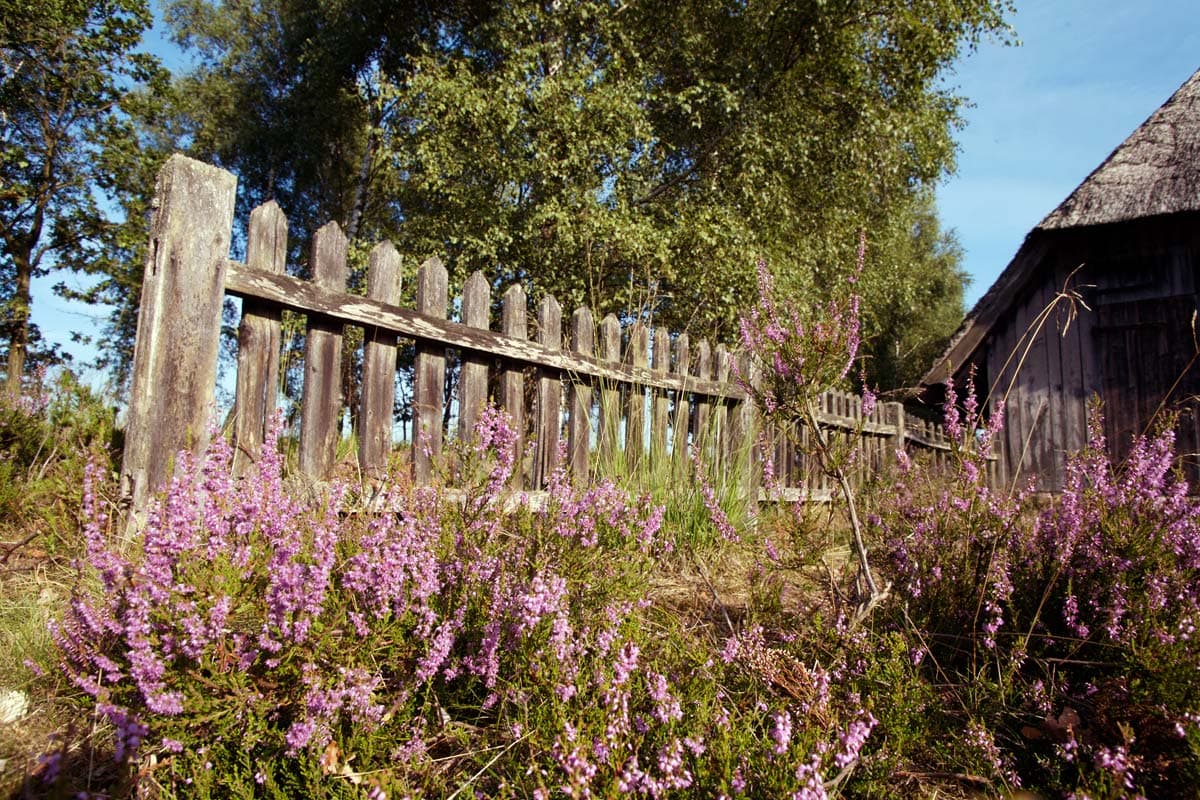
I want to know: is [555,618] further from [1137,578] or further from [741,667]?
[1137,578]

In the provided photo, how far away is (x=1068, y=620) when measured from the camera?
205 cm

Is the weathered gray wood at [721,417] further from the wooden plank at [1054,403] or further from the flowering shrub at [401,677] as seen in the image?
the wooden plank at [1054,403]

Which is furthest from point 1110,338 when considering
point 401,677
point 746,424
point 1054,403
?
point 401,677

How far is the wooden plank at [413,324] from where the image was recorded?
9.84 feet

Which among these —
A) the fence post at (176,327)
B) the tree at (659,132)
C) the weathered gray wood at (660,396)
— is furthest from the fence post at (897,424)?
the fence post at (176,327)

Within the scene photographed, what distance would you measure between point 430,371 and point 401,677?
82.8 inches

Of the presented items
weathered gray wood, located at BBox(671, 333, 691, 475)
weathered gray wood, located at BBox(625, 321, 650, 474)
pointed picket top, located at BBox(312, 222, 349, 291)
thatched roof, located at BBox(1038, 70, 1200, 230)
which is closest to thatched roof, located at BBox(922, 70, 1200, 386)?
thatched roof, located at BBox(1038, 70, 1200, 230)

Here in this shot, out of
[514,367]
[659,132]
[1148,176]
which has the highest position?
[659,132]

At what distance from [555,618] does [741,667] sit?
56 centimetres

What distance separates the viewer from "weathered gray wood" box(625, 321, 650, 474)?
13.9 ft

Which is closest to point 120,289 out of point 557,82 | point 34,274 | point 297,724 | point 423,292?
point 34,274

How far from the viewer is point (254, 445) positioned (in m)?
2.96

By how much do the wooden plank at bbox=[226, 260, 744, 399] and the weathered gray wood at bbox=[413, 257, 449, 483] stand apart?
67 mm

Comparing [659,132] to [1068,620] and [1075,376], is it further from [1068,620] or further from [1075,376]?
[1068,620]
